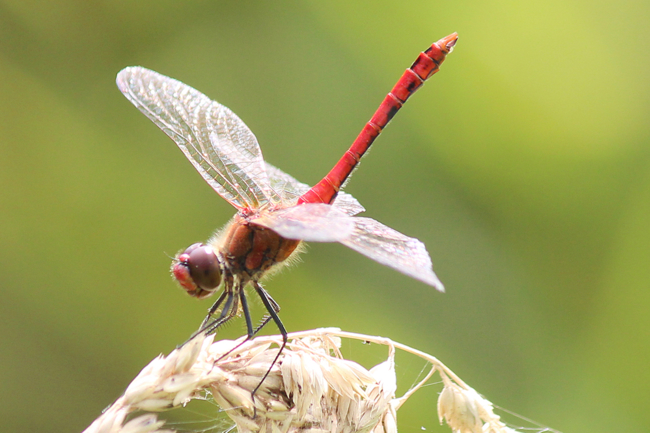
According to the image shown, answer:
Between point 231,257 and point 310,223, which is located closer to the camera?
point 310,223

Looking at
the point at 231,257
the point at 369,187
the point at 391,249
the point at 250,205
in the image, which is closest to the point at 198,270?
the point at 231,257

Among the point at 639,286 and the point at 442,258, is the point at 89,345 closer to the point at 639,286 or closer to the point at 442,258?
the point at 442,258

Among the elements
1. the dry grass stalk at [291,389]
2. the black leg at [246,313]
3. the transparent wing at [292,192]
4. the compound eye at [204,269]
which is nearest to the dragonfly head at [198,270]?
the compound eye at [204,269]

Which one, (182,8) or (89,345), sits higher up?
(182,8)

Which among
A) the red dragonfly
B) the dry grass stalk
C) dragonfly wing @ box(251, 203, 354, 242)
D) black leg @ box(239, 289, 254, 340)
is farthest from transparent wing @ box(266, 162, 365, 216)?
the dry grass stalk

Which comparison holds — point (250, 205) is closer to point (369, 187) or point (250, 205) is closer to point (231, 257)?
point (231, 257)

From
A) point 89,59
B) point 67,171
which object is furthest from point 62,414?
point 89,59
